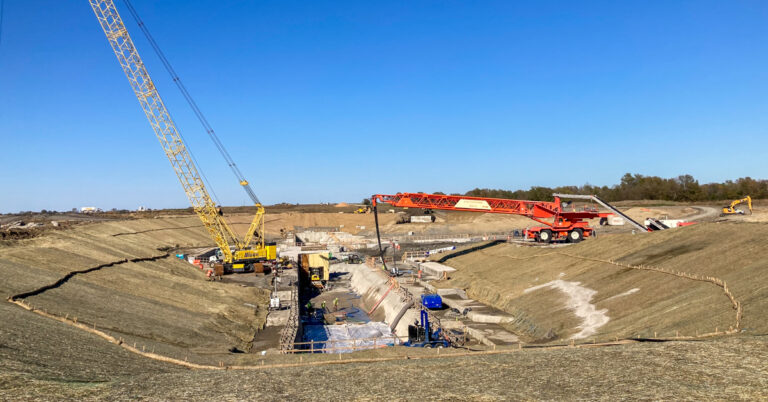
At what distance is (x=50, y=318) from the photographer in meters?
24.7

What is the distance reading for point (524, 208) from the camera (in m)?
59.1

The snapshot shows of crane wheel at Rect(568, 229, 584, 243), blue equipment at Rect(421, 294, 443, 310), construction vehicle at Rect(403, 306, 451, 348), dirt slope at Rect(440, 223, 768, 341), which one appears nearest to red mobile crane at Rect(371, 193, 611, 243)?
crane wheel at Rect(568, 229, 584, 243)

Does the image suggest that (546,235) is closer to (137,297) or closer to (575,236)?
(575,236)

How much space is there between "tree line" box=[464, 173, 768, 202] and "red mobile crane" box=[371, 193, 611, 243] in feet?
360

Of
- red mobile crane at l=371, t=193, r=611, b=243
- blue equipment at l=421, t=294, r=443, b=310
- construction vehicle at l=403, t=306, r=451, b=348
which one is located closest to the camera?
construction vehicle at l=403, t=306, r=451, b=348

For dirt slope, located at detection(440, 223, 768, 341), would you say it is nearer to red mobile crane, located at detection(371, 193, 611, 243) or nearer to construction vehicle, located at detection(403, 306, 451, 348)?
construction vehicle, located at detection(403, 306, 451, 348)

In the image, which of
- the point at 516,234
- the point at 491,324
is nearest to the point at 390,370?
the point at 491,324

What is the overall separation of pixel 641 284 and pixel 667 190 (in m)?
146

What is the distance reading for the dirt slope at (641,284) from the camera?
23.8 meters

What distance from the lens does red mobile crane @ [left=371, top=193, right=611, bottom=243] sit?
5584 cm

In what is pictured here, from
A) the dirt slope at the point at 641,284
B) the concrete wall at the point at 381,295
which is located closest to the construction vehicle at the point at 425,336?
the concrete wall at the point at 381,295

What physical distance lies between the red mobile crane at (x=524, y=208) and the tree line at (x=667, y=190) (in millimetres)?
109818

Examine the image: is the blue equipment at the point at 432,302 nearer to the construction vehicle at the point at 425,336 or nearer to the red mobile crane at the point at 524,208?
the construction vehicle at the point at 425,336

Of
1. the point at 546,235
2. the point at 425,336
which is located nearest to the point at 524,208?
the point at 546,235
